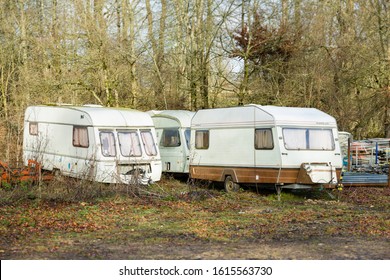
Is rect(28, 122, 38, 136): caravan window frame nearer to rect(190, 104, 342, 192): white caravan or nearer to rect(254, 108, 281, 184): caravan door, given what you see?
rect(190, 104, 342, 192): white caravan

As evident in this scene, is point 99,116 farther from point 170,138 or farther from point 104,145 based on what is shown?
point 170,138

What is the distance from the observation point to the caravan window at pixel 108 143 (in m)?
17.6

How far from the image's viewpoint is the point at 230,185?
18.2m

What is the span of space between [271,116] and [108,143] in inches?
193

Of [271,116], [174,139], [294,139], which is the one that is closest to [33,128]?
[174,139]

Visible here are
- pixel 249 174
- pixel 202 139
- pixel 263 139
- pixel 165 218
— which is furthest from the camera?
pixel 202 139

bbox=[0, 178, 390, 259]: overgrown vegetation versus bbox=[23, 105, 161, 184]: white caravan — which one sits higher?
bbox=[23, 105, 161, 184]: white caravan

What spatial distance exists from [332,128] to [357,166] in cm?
474

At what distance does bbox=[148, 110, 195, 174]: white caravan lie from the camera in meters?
21.2

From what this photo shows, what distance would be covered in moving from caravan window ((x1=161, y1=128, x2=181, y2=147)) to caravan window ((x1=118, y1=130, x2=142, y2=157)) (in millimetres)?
3323

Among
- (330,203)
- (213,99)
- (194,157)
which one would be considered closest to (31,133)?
(194,157)

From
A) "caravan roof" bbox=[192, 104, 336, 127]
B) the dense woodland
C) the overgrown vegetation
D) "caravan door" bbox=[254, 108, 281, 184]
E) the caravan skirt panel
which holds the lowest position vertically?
the overgrown vegetation

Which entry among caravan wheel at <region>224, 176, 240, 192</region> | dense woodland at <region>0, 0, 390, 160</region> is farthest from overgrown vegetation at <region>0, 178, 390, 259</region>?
dense woodland at <region>0, 0, 390, 160</region>

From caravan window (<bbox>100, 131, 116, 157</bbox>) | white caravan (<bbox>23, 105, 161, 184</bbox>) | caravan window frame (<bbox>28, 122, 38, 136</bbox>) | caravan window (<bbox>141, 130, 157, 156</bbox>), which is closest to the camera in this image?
white caravan (<bbox>23, 105, 161, 184</bbox>)
